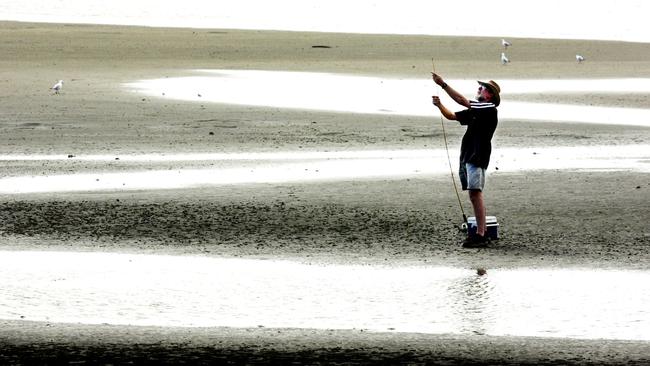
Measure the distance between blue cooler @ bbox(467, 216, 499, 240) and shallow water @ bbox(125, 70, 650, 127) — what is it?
1213cm

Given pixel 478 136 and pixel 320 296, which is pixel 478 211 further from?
pixel 320 296

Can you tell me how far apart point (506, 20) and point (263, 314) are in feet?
192

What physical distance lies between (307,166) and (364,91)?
12155 mm

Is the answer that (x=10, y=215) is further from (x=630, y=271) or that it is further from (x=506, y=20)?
(x=506, y=20)

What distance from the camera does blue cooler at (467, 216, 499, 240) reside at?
1267 centimetres

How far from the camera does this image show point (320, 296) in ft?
34.8

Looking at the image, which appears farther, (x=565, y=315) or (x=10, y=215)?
(x=10, y=215)

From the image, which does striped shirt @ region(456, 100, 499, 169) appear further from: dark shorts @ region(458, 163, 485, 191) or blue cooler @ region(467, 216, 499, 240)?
blue cooler @ region(467, 216, 499, 240)

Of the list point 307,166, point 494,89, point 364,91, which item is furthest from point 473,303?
point 364,91

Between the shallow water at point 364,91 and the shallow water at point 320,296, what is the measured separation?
13.9 m

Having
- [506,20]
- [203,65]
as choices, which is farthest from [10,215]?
[506,20]

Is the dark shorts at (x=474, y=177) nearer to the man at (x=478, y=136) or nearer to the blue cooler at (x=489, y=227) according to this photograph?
the man at (x=478, y=136)

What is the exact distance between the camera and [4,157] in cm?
1969

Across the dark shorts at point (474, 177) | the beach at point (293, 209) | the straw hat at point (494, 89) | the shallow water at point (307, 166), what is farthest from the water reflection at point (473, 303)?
the shallow water at point (307, 166)
